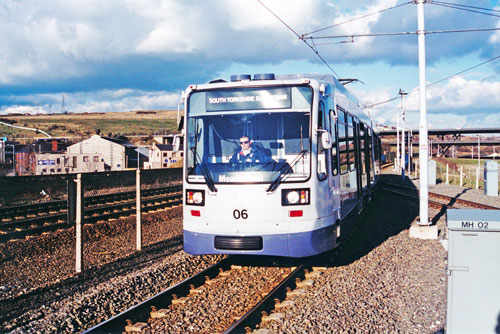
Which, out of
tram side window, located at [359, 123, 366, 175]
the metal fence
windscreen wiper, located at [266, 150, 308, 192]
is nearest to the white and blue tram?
windscreen wiper, located at [266, 150, 308, 192]

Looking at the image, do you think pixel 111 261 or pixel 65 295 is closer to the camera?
pixel 65 295

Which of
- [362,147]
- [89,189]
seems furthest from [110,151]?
[362,147]

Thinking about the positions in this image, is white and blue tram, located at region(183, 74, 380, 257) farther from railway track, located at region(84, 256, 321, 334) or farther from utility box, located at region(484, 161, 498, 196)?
utility box, located at region(484, 161, 498, 196)

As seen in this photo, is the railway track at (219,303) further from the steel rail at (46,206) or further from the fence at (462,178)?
the fence at (462,178)

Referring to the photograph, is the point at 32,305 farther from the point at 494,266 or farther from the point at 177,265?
the point at 494,266

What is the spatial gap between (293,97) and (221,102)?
1.18 meters

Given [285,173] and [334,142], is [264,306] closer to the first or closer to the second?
[285,173]

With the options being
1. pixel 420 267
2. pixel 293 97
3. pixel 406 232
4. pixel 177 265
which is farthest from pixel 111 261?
pixel 406 232

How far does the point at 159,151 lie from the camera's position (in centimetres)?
6544

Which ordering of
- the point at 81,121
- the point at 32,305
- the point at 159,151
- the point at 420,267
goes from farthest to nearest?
1. the point at 81,121
2. the point at 159,151
3. the point at 420,267
4. the point at 32,305

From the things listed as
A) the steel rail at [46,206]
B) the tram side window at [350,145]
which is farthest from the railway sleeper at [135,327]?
the steel rail at [46,206]

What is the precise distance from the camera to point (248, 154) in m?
8.26

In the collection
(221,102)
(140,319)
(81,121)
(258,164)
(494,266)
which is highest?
(81,121)

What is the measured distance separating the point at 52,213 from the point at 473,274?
620 inches
